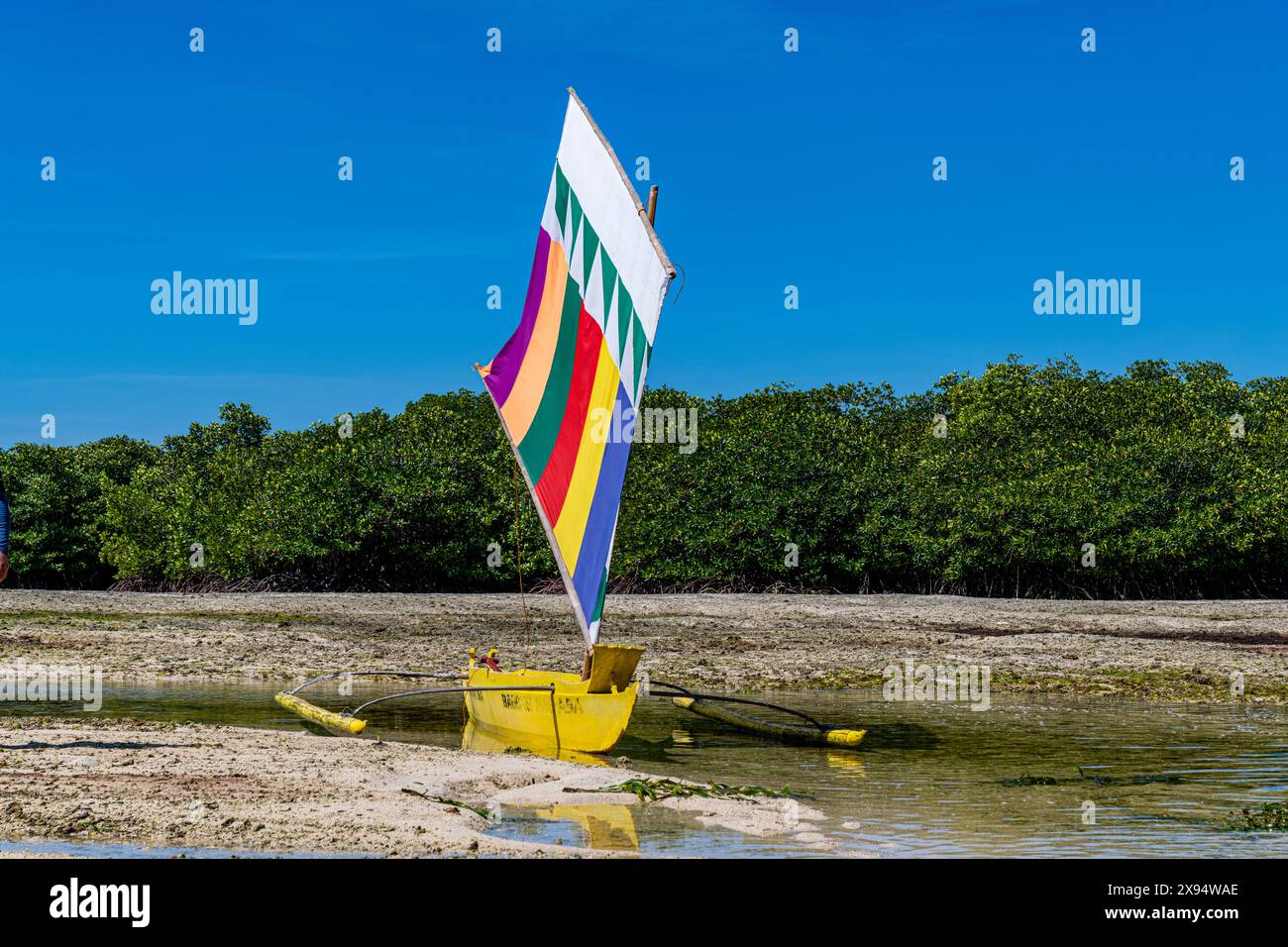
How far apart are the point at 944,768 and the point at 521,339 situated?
350 inches

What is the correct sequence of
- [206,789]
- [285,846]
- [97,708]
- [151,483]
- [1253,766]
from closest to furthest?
[285,846]
[206,789]
[1253,766]
[97,708]
[151,483]

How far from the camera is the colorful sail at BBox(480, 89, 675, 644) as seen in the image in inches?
645

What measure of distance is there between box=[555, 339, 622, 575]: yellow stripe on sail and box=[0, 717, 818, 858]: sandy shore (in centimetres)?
291

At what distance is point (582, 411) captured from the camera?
57.4 ft

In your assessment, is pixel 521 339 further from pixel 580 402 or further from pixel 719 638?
pixel 719 638

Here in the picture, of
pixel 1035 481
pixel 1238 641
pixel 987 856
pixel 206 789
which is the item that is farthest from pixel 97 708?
pixel 1035 481

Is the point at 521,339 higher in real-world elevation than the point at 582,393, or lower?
higher

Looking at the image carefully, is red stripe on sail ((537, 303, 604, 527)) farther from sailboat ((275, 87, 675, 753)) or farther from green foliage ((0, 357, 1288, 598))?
green foliage ((0, 357, 1288, 598))

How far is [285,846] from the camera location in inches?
397

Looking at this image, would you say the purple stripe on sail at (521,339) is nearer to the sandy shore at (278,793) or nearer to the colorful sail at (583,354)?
the colorful sail at (583,354)

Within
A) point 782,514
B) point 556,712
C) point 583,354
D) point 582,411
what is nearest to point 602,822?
point 556,712

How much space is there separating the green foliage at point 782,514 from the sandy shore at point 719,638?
4331mm
